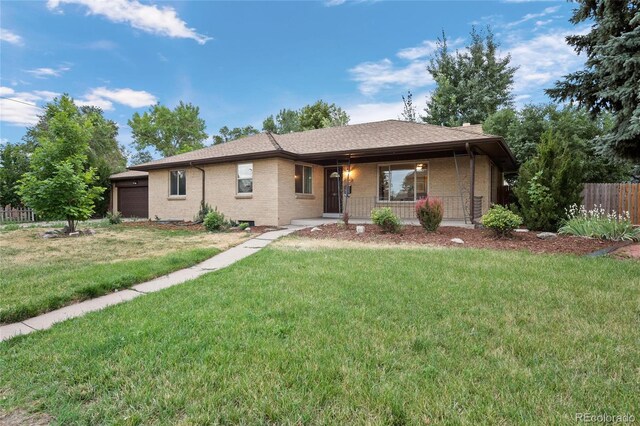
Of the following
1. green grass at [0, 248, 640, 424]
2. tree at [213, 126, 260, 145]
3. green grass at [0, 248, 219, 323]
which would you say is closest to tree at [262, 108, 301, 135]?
tree at [213, 126, 260, 145]

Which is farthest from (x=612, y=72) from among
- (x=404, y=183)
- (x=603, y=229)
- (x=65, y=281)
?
(x=404, y=183)

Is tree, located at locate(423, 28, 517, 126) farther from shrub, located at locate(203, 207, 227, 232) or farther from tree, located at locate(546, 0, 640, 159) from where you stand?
shrub, located at locate(203, 207, 227, 232)

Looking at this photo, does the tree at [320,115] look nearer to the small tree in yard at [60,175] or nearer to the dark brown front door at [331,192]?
the dark brown front door at [331,192]

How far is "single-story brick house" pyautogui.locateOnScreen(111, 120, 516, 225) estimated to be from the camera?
12.7 meters

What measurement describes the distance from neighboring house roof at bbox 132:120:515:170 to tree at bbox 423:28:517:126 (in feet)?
37.6

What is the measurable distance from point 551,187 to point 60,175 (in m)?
16.1

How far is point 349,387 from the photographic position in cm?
209

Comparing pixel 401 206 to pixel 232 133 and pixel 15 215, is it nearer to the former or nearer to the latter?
pixel 15 215

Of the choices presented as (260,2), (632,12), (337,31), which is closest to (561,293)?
(632,12)

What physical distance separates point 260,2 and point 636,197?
1550 cm

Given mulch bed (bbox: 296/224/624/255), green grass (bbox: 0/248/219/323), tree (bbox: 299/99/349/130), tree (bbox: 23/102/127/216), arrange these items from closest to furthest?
green grass (bbox: 0/248/219/323)
mulch bed (bbox: 296/224/624/255)
tree (bbox: 23/102/127/216)
tree (bbox: 299/99/349/130)

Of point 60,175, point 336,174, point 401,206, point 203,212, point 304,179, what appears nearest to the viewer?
point 60,175

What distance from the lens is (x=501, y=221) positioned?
28.6 ft

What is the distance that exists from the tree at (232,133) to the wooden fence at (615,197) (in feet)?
129
